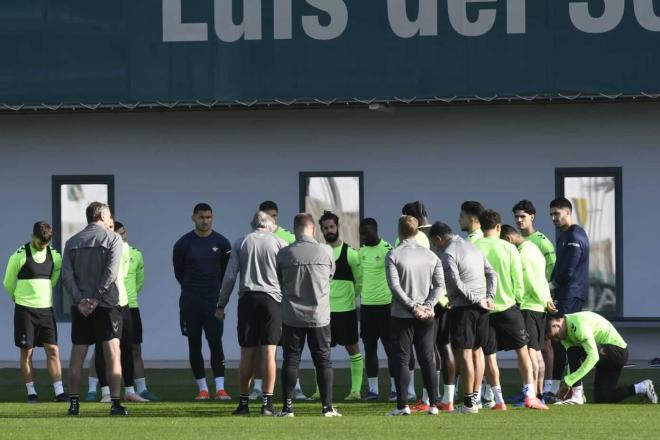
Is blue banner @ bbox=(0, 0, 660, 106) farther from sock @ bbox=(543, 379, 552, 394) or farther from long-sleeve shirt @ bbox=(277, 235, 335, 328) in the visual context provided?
long-sleeve shirt @ bbox=(277, 235, 335, 328)

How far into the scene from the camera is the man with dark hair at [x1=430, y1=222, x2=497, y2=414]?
1476cm

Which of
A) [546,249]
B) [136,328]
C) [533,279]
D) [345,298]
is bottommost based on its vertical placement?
[136,328]

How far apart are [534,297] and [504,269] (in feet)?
1.88

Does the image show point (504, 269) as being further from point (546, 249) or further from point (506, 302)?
point (546, 249)

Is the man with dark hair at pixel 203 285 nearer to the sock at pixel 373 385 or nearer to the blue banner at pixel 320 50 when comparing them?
the sock at pixel 373 385

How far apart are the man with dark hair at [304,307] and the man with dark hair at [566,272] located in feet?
9.67

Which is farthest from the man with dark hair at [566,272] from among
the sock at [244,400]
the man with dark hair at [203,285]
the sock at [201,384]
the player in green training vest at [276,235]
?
the sock at [201,384]

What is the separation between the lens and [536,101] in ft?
67.2

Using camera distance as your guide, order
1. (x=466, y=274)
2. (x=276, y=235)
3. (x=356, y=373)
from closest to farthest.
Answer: (x=466, y=274), (x=276, y=235), (x=356, y=373)

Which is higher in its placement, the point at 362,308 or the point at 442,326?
the point at 362,308

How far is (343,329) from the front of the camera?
16672 mm

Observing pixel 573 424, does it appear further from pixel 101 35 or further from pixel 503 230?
pixel 101 35

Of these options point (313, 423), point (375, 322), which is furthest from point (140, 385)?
point (313, 423)

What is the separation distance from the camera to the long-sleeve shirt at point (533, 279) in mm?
15578
